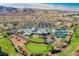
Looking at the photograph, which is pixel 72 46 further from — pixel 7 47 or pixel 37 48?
pixel 7 47

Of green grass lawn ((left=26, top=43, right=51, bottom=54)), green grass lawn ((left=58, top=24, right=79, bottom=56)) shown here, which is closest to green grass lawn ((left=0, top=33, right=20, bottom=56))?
green grass lawn ((left=26, top=43, right=51, bottom=54))

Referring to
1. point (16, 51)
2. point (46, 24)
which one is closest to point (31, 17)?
point (46, 24)

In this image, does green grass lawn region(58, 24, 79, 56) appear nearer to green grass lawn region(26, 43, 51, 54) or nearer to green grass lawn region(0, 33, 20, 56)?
green grass lawn region(26, 43, 51, 54)

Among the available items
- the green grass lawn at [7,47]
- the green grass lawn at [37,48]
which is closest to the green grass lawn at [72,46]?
the green grass lawn at [37,48]

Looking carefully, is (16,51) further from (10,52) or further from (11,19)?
(11,19)

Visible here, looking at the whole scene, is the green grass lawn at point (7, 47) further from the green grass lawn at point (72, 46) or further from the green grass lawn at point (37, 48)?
the green grass lawn at point (72, 46)
